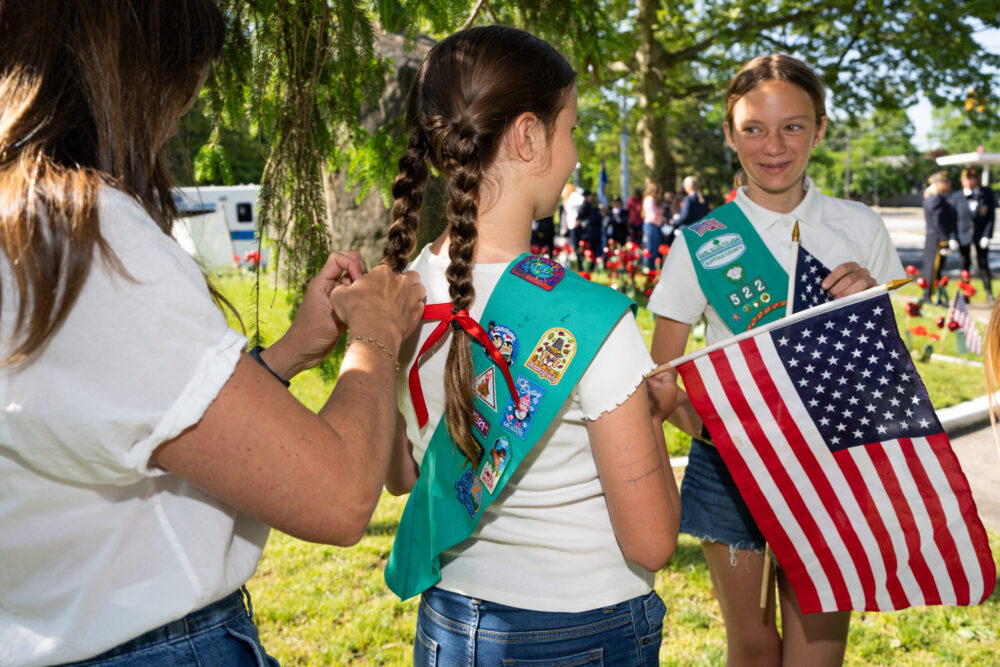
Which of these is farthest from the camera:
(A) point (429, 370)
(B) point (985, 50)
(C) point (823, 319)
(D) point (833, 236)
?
(B) point (985, 50)

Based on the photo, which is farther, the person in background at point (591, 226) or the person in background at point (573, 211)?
the person in background at point (591, 226)

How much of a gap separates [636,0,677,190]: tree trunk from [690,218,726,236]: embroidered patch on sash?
12322 mm

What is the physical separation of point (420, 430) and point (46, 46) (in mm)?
969

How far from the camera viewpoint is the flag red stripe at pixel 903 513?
1.98 m

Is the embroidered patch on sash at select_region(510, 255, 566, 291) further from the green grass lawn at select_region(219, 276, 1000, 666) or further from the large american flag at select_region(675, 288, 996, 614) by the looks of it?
the green grass lawn at select_region(219, 276, 1000, 666)

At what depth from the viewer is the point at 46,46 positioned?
1025 mm

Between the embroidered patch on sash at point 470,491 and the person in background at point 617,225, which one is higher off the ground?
the embroidered patch on sash at point 470,491

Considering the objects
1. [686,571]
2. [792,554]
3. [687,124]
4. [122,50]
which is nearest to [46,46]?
[122,50]

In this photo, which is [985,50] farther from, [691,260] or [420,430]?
[420,430]

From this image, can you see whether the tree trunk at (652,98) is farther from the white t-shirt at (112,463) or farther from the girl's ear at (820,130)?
the white t-shirt at (112,463)

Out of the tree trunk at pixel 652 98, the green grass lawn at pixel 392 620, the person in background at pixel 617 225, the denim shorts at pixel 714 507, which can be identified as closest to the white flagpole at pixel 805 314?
the denim shorts at pixel 714 507

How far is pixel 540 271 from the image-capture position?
1498 millimetres

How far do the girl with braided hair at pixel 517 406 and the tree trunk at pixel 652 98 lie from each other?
43.9ft

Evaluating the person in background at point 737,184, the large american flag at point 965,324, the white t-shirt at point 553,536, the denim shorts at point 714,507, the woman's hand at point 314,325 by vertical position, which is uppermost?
the person in background at point 737,184
